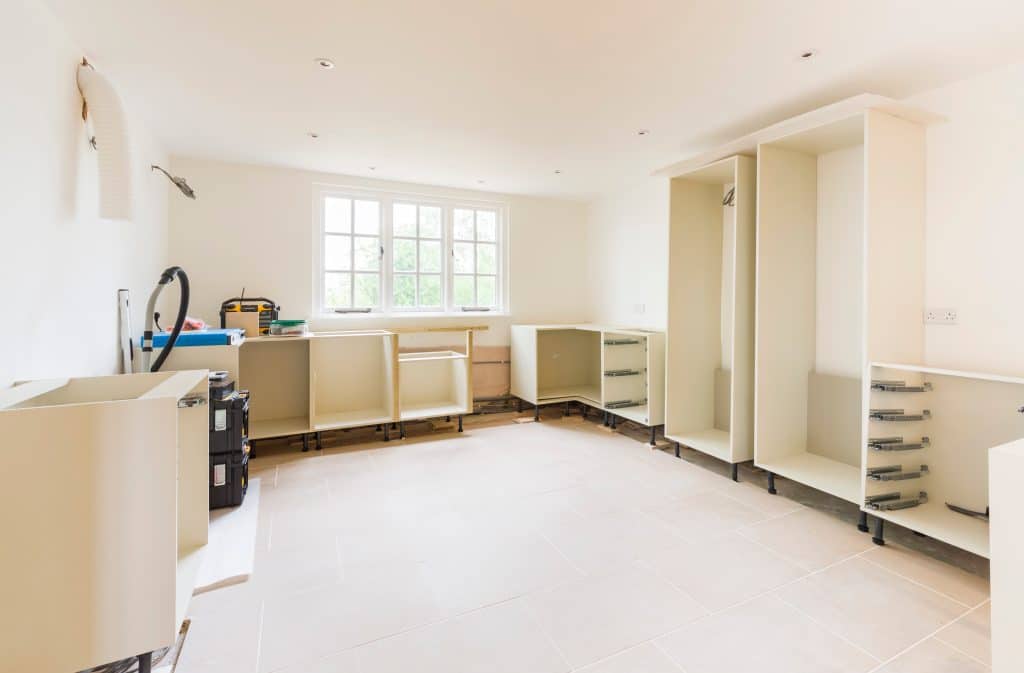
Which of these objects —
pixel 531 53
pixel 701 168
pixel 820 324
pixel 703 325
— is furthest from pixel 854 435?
pixel 531 53

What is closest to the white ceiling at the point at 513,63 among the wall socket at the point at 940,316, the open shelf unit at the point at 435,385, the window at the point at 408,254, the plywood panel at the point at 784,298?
the plywood panel at the point at 784,298

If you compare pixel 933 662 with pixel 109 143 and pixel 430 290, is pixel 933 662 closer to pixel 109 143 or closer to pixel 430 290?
pixel 109 143

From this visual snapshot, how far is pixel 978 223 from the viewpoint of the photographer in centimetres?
241

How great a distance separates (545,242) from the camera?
5.50m

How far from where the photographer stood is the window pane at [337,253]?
177 inches

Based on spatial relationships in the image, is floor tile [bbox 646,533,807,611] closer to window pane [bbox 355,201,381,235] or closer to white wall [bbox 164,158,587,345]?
white wall [bbox 164,158,587,345]

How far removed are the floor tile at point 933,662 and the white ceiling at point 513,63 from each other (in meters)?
2.48

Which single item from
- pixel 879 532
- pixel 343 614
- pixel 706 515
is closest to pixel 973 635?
pixel 879 532

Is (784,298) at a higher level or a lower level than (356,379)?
higher

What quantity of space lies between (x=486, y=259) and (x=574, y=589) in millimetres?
3904

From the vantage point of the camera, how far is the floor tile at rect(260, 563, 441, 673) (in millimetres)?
1638

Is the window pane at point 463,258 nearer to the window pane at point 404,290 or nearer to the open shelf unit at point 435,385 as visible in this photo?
the window pane at point 404,290

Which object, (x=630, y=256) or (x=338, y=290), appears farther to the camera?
(x=630, y=256)

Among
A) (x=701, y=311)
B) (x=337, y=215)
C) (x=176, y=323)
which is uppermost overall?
(x=337, y=215)
